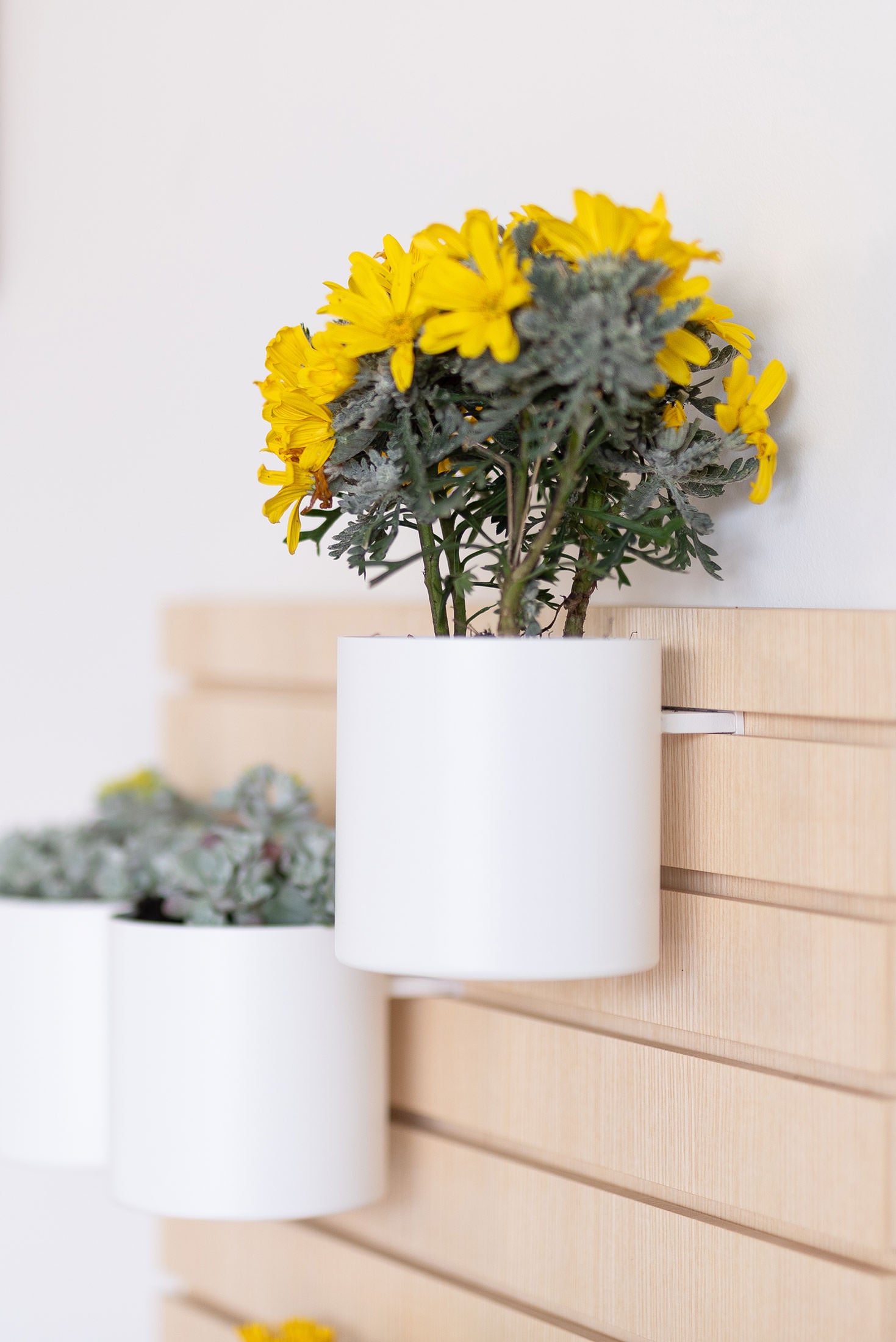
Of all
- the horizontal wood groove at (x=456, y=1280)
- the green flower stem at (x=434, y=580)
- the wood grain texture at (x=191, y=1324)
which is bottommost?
the wood grain texture at (x=191, y=1324)

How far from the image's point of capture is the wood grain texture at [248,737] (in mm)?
1053

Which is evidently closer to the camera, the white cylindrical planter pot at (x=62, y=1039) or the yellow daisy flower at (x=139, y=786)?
the white cylindrical planter pot at (x=62, y=1039)

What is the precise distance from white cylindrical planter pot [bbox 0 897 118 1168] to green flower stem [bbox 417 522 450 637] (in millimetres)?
388

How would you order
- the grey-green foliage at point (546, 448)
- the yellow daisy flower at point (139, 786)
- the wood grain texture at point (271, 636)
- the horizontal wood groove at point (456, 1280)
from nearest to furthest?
the grey-green foliage at point (546, 448)
the horizontal wood groove at point (456, 1280)
the wood grain texture at point (271, 636)
the yellow daisy flower at point (139, 786)

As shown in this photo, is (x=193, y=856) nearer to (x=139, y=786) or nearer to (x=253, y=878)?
(x=253, y=878)

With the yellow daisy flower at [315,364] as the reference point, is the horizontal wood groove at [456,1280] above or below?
below

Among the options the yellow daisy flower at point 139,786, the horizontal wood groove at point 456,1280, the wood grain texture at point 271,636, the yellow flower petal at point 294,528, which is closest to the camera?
the yellow flower petal at point 294,528

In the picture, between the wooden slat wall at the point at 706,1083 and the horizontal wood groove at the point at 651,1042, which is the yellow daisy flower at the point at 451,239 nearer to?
the wooden slat wall at the point at 706,1083

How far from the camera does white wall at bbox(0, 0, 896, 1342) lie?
729 mm

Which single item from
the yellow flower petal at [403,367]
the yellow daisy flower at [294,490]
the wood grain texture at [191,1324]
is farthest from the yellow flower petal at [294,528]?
the wood grain texture at [191,1324]

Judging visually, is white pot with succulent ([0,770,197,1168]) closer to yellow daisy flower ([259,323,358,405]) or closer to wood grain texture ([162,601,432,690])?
wood grain texture ([162,601,432,690])

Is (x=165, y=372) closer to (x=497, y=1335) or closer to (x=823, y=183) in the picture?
(x=823, y=183)

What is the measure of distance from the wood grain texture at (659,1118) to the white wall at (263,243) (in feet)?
0.84

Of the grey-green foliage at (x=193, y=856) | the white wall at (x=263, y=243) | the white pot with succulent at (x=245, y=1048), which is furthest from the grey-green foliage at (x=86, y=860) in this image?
the white wall at (x=263, y=243)
